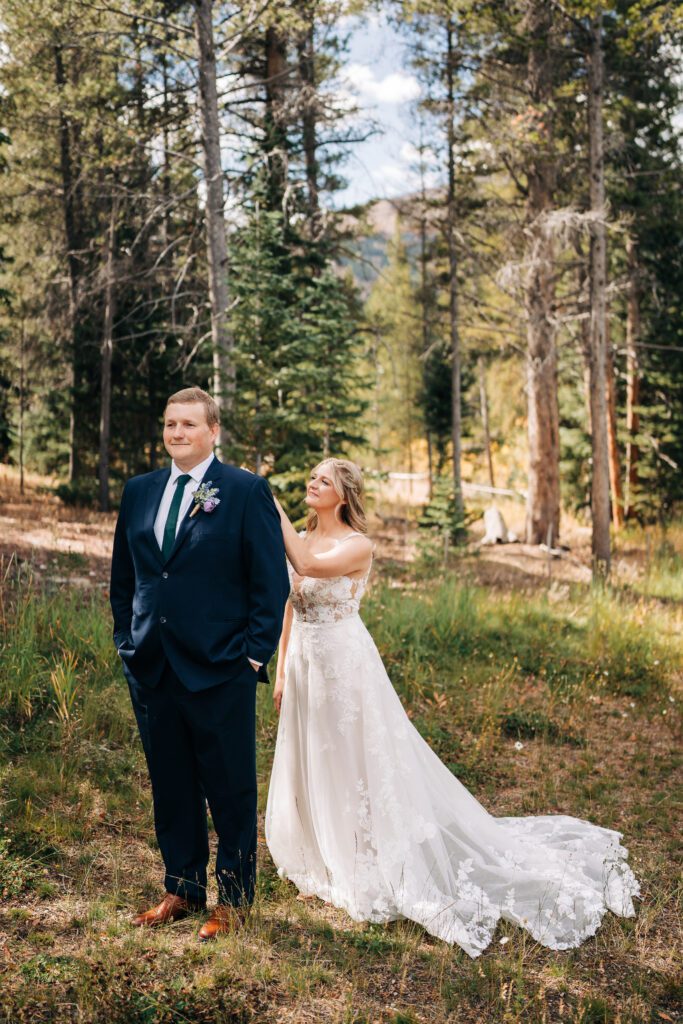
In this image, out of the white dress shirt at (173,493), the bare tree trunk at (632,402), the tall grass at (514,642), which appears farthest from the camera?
the bare tree trunk at (632,402)

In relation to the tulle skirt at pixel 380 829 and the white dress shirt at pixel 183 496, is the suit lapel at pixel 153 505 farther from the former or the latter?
the tulle skirt at pixel 380 829

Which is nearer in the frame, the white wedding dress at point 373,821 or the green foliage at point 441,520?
the white wedding dress at point 373,821

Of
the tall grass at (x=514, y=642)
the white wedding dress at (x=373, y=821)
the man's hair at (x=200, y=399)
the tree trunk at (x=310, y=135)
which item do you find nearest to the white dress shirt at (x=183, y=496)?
the man's hair at (x=200, y=399)

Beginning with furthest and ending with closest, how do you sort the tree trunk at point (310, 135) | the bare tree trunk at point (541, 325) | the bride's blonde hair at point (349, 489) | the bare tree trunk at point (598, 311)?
the tree trunk at point (310, 135) < the bare tree trunk at point (541, 325) < the bare tree trunk at point (598, 311) < the bride's blonde hair at point (349, 489)

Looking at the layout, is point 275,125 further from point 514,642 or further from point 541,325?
point 514,642

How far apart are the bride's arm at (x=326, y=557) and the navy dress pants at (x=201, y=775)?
26.9 inches

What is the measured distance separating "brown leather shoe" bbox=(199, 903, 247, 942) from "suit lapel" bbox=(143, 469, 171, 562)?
5.36 ft

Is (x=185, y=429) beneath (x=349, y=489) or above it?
above

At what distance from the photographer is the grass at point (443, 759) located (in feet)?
10.6

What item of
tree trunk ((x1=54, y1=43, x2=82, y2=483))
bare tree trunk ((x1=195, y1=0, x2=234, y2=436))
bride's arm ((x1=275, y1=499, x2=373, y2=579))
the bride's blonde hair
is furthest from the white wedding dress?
tree trunk ((x1=54, y1=43, x2=82, y2=483))

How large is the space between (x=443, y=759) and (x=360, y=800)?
80.2 inches

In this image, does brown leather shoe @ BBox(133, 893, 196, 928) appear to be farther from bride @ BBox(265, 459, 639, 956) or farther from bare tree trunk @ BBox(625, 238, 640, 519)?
bare tree trunk @ BBox(625, 238, 640, 519)

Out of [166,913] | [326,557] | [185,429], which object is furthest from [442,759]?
[185,429]

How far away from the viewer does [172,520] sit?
3.51 metres
